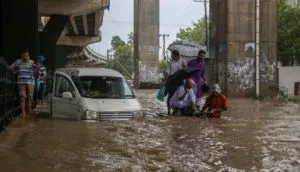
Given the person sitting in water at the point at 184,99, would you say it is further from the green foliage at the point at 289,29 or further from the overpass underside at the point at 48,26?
the green foliage at the point at 289,29

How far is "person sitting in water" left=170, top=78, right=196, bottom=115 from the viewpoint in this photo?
13.2 metres

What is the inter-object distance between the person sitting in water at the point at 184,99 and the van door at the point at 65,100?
8.29 ft

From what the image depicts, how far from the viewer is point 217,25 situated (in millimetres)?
25094

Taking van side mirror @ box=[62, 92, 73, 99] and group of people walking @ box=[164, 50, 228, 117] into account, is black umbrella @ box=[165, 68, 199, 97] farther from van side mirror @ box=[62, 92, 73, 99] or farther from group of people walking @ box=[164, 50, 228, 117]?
van side mirror @ box=[62, 92, 73, 99]

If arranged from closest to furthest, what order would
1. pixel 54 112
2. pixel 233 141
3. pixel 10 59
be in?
pixel 233 141 → pixel 54 112 → pixel 10 59

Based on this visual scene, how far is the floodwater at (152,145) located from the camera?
6.94 m

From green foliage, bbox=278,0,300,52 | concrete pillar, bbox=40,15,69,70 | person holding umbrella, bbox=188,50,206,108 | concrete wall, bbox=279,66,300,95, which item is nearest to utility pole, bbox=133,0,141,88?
concrete pillar, bbox=40,15,69,70

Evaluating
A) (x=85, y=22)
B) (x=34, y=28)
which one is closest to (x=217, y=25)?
(x=34, y=28)

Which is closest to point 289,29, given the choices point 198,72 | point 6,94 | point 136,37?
point 136,37

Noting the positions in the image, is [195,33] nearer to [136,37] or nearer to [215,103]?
[136,37]

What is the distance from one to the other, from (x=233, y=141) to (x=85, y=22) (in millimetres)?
38461

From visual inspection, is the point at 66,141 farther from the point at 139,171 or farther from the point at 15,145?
the point at 139,171

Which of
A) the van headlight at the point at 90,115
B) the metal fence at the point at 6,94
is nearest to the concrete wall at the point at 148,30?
the metal fence at the point at 6,94

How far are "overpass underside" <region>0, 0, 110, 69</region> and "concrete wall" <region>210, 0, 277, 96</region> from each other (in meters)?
8.23
